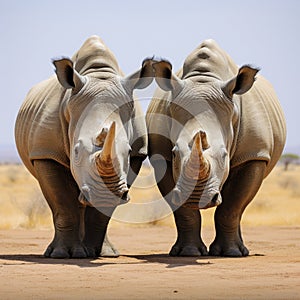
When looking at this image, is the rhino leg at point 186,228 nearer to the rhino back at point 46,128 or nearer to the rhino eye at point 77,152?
the rhino back at point 46,128

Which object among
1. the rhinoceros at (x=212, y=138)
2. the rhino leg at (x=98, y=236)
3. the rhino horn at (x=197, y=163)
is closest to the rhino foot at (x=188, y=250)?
the rhinoceros at (x=212, y=138)

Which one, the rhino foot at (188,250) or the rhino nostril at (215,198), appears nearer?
the rhino nostril at (215,198)

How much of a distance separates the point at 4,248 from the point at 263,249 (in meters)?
3.77

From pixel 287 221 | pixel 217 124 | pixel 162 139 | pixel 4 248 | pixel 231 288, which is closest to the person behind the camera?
pixel 231 288

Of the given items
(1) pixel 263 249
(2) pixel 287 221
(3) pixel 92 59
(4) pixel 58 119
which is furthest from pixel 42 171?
(2) pixel 287 221

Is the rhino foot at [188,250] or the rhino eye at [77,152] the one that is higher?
the rhino eye at [77,152]

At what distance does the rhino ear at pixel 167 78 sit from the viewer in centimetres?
1204

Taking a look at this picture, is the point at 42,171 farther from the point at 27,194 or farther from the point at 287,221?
the point at 27,194

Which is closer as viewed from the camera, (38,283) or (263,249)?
(38,283)

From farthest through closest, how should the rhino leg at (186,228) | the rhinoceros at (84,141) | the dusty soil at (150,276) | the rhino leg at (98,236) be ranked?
the rhino leg at (98,236)
the rhino leg at (186,228)
the rhinoceros at (84,141)
the dusty soil at (150,276)

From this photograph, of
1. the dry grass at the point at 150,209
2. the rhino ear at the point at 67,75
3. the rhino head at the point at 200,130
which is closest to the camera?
the rhino head at the point at 200,130

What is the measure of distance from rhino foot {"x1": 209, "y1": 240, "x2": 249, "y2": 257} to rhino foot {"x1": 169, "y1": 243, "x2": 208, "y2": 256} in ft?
0.45

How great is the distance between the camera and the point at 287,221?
22484mm

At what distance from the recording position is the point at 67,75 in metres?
12.0
